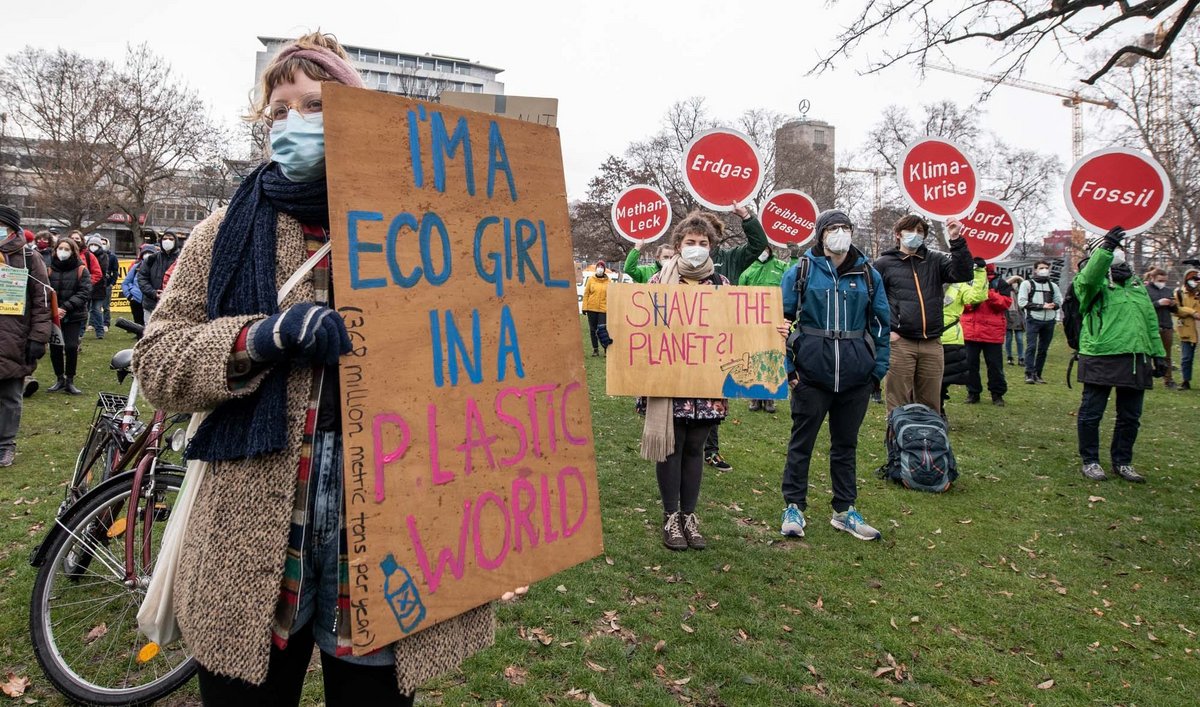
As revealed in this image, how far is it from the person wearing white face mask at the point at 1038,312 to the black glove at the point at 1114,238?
8.01 m

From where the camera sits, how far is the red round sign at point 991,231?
7230 mm

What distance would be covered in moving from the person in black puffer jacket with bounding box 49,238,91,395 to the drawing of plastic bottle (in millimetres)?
9588

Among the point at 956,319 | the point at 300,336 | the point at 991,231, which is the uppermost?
the point at 991,231

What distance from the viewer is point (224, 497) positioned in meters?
1.45

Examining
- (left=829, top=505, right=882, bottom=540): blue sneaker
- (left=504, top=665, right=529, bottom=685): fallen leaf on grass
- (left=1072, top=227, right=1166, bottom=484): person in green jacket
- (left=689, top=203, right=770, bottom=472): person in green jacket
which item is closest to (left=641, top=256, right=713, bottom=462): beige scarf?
(left=689, top=203, right=770, bottom=472): person in green jacket

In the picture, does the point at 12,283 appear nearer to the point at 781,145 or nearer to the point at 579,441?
the point at 579,441

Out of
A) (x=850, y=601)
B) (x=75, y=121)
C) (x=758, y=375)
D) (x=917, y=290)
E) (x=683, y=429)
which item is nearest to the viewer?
(x=850, y=601)

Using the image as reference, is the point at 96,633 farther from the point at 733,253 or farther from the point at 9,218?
the point at 733,253

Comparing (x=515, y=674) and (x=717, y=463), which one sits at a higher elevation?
(x=717, y=463)

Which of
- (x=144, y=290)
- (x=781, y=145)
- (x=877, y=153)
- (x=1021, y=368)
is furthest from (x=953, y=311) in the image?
(x=877, y=153)

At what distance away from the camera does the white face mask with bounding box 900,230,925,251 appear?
630 centimetres

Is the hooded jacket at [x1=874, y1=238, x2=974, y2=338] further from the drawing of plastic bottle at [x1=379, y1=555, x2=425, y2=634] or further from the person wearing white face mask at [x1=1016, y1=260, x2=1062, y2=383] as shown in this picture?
the person wearing white face mask at [x1=1016, y1=260, x2=1062, y2=383]

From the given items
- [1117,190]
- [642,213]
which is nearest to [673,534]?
[1117,190]

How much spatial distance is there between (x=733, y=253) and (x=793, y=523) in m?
2.60
